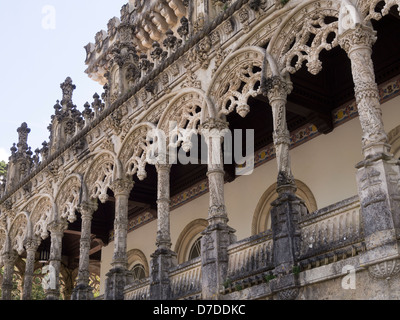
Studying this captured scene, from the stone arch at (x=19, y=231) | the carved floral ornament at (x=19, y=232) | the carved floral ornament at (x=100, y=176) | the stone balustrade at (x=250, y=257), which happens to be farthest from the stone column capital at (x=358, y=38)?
the carved floral ornament at (x=19, y=232)

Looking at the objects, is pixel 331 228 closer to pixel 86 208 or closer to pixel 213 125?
pixel 213 125

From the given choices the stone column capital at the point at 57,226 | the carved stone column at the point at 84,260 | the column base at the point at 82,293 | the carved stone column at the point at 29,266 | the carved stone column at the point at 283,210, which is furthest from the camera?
the carved stone column at the point at 29,266

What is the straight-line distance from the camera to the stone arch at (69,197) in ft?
50.2

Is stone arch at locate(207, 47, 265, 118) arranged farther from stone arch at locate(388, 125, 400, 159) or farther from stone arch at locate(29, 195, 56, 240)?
stone arch at locate(29, 195, 56, 240)

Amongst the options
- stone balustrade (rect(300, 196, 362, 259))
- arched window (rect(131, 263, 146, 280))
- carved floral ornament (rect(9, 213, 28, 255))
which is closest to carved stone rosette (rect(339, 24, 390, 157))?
stone balustrade (rect(300, 196, 362, 259))

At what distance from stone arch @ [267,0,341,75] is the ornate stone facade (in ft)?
0.07

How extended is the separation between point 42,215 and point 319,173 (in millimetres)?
8565

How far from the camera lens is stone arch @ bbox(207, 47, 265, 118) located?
1065 cm

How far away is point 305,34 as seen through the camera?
386 inches

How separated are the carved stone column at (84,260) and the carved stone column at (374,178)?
7969 millimetres

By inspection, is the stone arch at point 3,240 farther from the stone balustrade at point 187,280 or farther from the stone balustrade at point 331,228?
the stone balustrade at point 331,228

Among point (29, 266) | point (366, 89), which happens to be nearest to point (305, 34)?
point (366, 89)
